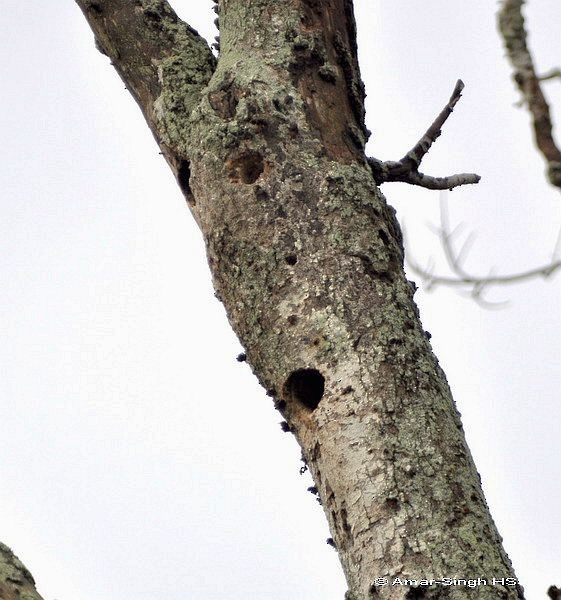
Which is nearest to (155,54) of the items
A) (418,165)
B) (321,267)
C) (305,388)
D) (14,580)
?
(418,165)

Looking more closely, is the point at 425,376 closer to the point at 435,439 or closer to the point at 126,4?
the point at 435,439

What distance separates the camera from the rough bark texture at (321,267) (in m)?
2.88

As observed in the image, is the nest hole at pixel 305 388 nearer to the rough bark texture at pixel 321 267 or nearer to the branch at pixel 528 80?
the rough bark texture at pixel 321 267

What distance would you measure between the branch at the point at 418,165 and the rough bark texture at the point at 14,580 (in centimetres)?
182

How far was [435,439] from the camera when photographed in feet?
9.82

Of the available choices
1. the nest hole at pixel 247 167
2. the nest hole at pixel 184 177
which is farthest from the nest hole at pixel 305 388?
the nest hole at pixel 184 177

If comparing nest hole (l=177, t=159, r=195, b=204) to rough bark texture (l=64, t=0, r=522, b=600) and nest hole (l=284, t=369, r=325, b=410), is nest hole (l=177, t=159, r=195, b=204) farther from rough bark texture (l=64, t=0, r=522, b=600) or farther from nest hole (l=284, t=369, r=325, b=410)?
nest hole (l=284, t=369, r=325, b=410)

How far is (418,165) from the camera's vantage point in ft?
13.0

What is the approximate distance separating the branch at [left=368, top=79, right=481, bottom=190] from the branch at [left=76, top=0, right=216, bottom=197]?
27.5 inches

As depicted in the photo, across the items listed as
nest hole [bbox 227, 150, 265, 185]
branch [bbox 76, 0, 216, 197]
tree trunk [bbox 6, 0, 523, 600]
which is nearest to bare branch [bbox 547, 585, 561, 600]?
tree trunk [bbox 6, 0, 523, 600]

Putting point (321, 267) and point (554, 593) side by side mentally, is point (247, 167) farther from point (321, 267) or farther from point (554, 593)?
point (554, 593)

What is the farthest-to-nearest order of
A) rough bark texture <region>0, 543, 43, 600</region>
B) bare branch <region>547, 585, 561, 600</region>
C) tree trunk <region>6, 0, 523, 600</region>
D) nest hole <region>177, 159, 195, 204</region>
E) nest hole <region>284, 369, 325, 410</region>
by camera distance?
nest hole <region>177, 159, 195, 204</region> → nest hole <region>284, 369, 325, 410</region> → tree trunk <region>6, 0, 523, 600</region> → rough bark texture <region>0, 543, 43, 600</region> → bare branch <region>547, 585, 561, 600</region>

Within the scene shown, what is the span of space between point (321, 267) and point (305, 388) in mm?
363

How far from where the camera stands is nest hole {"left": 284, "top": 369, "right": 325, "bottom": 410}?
10.6ft
